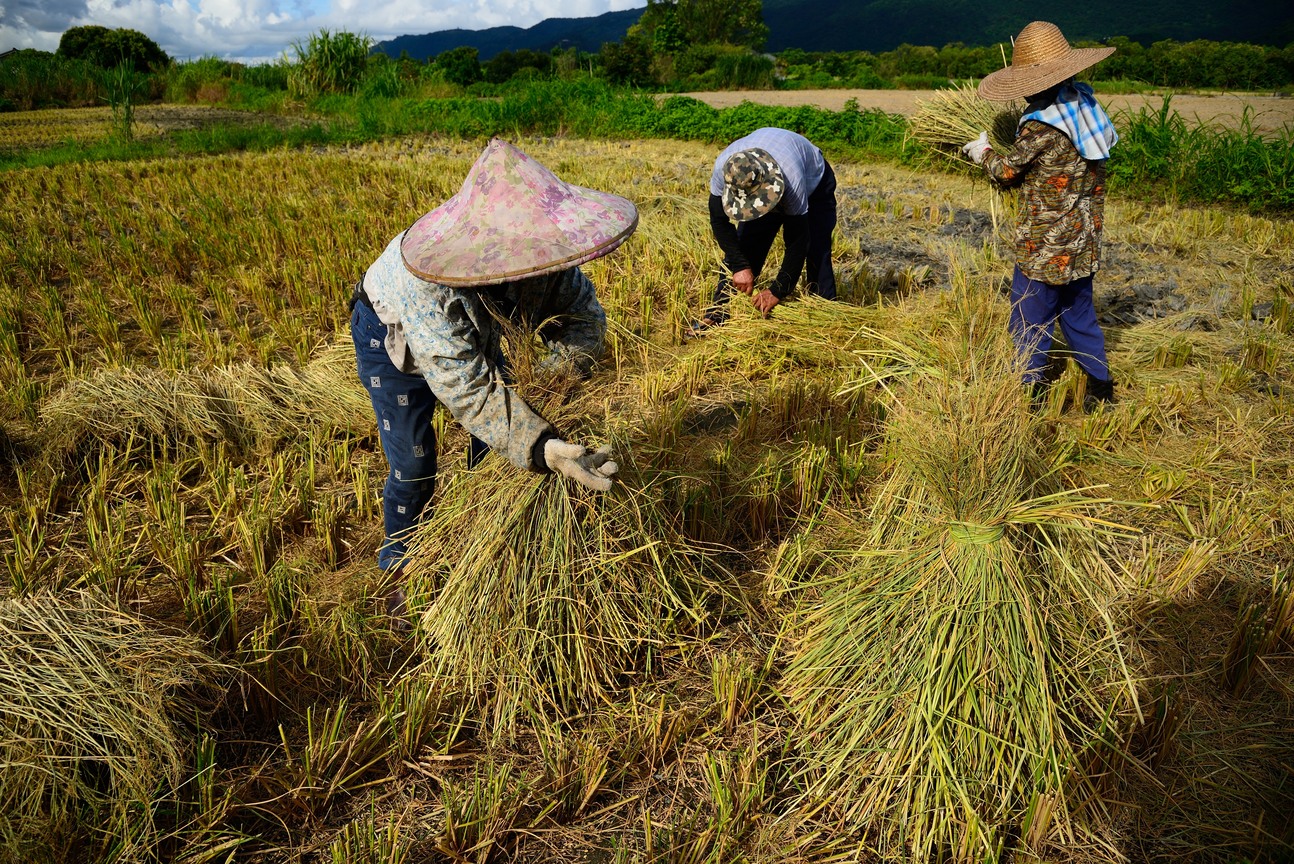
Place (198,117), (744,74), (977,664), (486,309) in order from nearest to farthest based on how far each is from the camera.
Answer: (977,664)
(486,309)
(198,117)
(744,74)

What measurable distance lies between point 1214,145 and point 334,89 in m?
14.9

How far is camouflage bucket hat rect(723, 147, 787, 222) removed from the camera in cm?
343

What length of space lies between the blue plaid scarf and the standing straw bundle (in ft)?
8.04

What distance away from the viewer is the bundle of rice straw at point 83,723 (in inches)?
59.6

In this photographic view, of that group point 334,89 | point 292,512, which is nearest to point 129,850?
point 292,512

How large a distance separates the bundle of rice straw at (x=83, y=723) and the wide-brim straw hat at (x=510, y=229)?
1151 millimetres

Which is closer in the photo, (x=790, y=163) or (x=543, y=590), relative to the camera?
(x=543, y=590)

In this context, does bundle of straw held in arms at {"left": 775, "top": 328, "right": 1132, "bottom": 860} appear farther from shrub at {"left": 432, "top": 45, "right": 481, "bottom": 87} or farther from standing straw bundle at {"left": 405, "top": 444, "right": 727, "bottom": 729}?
shrub at {"left": 432, "top": 45, "right": 481, "bottom": 87}

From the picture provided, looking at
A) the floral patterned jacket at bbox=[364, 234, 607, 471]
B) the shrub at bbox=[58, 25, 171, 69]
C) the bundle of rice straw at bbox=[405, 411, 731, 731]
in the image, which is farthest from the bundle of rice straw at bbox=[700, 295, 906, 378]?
the shrub at bbox=[58, 25, 171, 69]

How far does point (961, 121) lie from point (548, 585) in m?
3.60

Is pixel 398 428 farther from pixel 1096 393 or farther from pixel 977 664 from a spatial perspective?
pixel 1096 393

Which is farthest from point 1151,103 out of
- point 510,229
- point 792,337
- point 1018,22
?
point 1018,22

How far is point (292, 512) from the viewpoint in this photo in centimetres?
270

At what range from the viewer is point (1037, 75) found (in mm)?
3113
